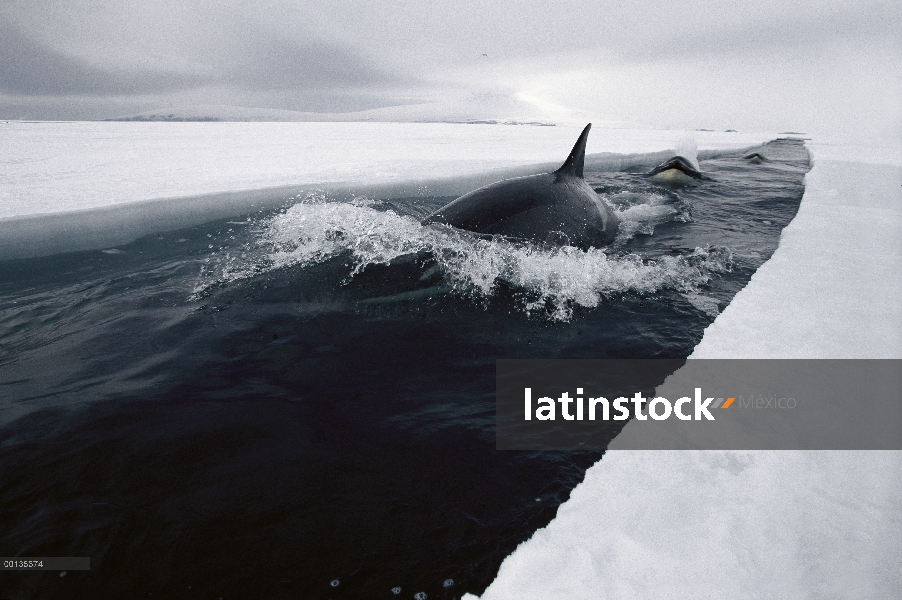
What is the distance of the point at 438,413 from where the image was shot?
2369mm

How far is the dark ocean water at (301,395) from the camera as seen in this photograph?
1.59 metres

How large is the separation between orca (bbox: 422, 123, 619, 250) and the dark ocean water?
0.25m

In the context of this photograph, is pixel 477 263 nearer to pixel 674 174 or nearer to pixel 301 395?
pixel 301 395

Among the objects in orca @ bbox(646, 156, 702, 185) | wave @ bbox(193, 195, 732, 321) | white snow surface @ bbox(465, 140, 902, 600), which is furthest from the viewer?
orca @ bbox(646, 156, 702, 185)

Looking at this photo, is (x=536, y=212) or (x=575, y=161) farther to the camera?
(x=575, y=161)

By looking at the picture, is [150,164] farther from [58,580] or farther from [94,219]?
[58,580]

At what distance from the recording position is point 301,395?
2.54m

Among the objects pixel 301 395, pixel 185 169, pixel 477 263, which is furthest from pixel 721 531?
pixel 185 169

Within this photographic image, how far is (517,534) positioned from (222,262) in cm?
406

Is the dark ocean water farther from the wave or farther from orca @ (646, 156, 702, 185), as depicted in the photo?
orca @ (646, 156, 702, 185)

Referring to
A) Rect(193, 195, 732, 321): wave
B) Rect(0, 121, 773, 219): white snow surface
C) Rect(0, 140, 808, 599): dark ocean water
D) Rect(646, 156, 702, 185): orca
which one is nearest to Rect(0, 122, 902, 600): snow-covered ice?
Rect(0, 140, 808, 599): dark ocean water

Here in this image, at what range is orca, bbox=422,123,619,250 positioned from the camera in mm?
4371

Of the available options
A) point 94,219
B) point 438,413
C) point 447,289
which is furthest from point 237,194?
point 438,413

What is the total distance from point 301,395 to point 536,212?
294 centimetres
